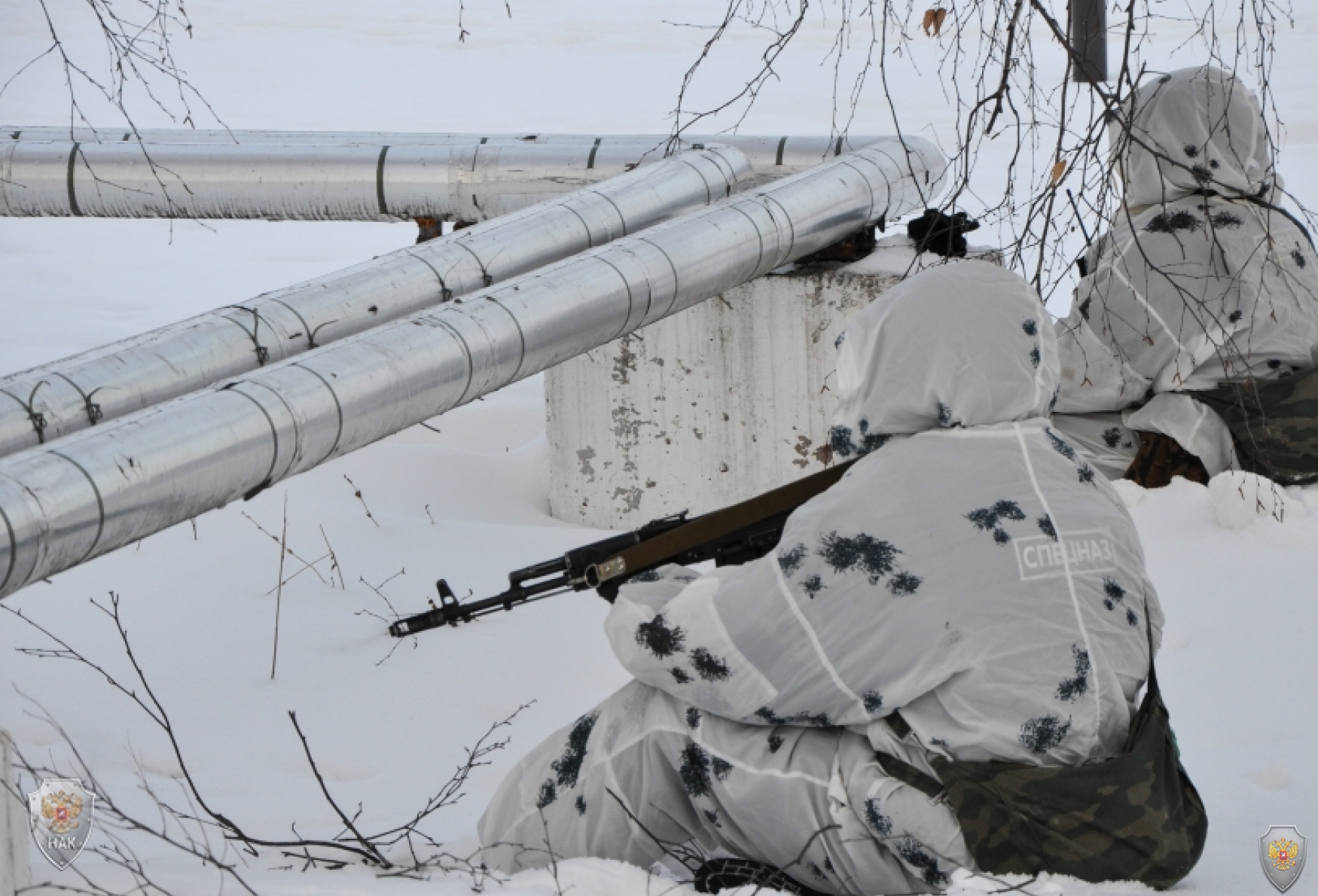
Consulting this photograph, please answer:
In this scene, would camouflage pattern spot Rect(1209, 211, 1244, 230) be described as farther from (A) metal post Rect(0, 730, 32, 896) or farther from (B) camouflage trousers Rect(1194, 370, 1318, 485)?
(A) metal post Rect(0, 730, 32, 896)

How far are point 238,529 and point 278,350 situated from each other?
1.72 meters

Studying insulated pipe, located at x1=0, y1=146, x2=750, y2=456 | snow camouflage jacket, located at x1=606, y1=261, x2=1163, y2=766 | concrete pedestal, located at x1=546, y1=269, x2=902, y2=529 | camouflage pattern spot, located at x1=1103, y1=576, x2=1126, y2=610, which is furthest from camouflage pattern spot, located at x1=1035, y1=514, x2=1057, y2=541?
concrete pedestal, located at x1=546, y1=269, x2=902, y2=529

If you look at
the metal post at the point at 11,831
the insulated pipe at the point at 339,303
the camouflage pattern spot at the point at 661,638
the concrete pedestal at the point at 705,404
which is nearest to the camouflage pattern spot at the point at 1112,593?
the camouflage pattern spot at the point at 661,638

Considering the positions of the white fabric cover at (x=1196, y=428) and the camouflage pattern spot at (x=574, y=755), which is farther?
the white fabric cover at (x=1196, y=428)

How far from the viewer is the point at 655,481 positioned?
19.1 ft

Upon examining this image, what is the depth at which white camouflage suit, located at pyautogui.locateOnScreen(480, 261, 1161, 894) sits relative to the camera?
7.91 ft

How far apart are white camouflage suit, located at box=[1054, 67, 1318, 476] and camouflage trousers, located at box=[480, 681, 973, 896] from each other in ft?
7.93

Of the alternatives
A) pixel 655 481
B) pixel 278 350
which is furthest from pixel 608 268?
pixel 655 481

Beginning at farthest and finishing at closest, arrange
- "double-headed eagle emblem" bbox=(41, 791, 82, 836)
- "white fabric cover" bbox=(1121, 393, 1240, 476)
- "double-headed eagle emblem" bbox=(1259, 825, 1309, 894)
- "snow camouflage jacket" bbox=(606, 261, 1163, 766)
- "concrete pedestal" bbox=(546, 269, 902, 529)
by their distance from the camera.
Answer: "concrete pedestal" bbox=(546, 269, 902, 529) < "white fabric cover" bbox=(1121, 393, 1240, 476) < "double-headed eagle emblem" bbox=(1259, 825, 1309, 894) < "double-headed eagle emblem" bbox=(41, 791, 82, 836) < "snow camouflage jacket" bbox=(606, 261, 1163, 766)

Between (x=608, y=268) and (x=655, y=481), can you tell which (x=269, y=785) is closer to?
(x=608, y=268)

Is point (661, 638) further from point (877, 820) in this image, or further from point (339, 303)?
point (339, 303)

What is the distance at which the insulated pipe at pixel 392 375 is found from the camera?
2627 millimetres

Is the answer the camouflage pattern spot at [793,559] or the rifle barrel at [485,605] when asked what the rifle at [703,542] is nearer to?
the rifle barrel at [485,605]

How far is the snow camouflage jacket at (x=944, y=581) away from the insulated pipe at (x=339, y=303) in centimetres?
138
